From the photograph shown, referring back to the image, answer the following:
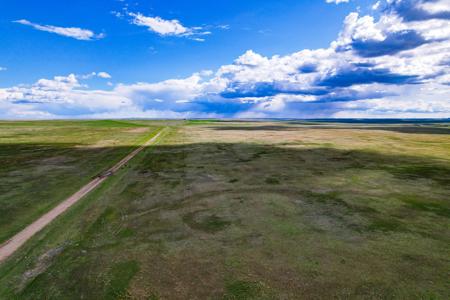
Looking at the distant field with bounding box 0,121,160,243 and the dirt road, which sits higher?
the distant field with bounding box 0,121,160,243

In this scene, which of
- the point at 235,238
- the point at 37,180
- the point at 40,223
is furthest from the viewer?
the point at 37,180

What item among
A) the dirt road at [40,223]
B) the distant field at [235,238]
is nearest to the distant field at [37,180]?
the distant field at [235,238]

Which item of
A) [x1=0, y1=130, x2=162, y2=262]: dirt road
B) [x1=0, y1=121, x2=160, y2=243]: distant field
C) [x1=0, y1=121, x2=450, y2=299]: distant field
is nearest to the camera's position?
[x1=0, y1=121, x2=450, y2=299]: distant field

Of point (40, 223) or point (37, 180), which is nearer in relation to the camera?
point (40, 223)

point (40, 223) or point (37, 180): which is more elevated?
point (37, 180)

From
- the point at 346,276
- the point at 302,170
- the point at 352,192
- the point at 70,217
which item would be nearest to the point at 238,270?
the point at 346,276

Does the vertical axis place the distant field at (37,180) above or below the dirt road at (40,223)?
above

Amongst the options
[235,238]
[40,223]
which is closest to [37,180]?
[40,223]

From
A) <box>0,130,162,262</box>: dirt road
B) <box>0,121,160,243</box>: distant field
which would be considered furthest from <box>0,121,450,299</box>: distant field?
<box>0,130,162,262</box>: dirt road

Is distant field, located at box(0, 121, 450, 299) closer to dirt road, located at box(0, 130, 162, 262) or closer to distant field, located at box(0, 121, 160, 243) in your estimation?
distant field, located at box(0, 121, 160, 243)

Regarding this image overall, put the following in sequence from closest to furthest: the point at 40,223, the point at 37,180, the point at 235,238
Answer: the point at 235,238
the point at 40,223
the point at 37,180

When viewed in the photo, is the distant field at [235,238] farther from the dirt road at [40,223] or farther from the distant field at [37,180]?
the dirt road at [40,223]

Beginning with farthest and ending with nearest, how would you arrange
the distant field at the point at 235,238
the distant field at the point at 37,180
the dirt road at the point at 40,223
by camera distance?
the distant field at the point at 37,180 < the dirt road at the point at 40,223 < the distant field at the point at 235,238

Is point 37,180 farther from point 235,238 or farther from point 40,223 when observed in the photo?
point 235,238
